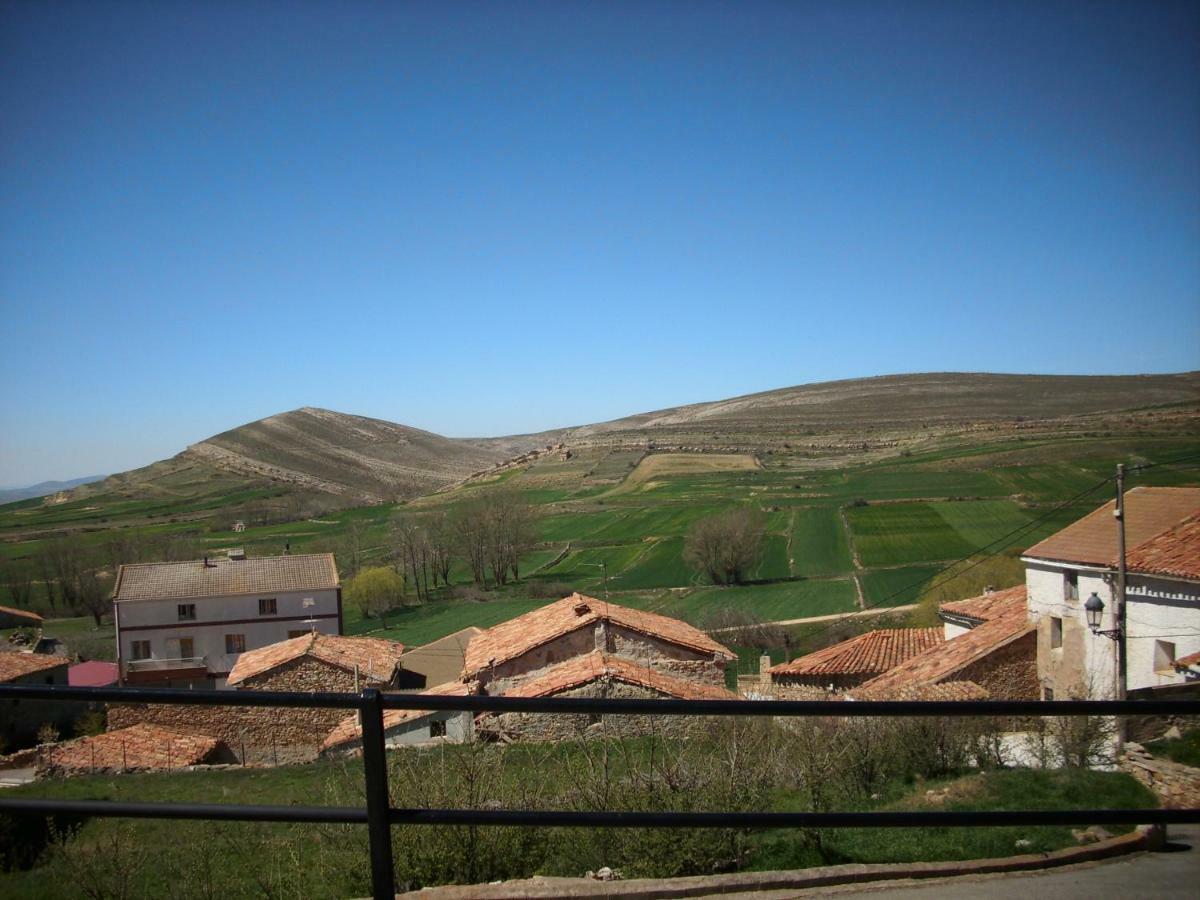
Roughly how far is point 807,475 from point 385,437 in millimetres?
51080

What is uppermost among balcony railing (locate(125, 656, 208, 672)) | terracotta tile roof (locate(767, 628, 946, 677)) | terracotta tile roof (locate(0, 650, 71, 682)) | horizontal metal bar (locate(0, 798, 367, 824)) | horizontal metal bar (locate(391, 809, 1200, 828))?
horizontal metal bar (locate(0, 798, 367, 824))

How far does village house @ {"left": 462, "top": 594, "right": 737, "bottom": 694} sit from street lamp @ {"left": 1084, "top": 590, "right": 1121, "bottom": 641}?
793cm

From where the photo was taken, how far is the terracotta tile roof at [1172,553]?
56.0 feet

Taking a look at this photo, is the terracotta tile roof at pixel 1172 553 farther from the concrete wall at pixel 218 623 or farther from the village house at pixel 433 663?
the concrete wall at pixel 218 623

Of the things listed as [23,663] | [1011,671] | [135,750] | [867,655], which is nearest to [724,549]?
[867,655]

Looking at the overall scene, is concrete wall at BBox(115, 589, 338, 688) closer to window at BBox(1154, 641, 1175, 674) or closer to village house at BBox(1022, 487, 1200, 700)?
village house at BBox(1022, 487, 1200, 700)

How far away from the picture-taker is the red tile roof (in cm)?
3247

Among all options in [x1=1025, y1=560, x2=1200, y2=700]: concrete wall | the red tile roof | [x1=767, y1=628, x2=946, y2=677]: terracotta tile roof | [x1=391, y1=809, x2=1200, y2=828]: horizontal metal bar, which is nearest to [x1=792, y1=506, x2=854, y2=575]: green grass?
[x1=767, y1=628, x2=946, y2=677]: terracotta tile roof

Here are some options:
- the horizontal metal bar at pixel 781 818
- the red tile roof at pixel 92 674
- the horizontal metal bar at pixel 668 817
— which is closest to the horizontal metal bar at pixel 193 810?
the horizontal metal bar at pixel 668 817

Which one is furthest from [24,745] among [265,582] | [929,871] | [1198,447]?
[1198,447]

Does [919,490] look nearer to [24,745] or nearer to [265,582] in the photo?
[265,582]

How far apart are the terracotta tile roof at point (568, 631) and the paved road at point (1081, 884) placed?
17899 mm

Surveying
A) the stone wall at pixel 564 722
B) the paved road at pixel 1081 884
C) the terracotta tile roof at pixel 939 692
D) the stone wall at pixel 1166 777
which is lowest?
the terracotta tile roof at pixel 939 692

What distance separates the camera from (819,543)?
169 ft
